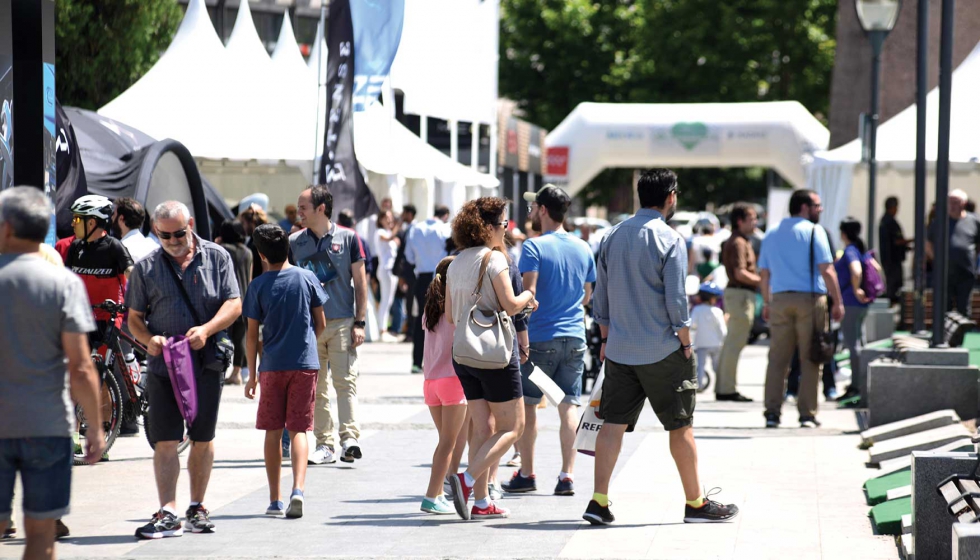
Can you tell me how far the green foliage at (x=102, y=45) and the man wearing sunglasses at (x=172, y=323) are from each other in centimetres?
1372

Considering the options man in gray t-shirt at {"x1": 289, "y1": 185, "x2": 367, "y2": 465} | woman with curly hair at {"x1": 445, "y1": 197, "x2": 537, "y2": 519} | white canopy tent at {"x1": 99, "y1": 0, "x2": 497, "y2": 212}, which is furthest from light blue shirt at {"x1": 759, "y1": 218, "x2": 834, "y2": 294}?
white canopy tent at {"x1": 99, "y1": 0, "x2": 497, "y2": 212}

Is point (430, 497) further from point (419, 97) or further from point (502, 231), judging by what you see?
point (419, 97)

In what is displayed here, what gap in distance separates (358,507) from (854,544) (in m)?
2.76


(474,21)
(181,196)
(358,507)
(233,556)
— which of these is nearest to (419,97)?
(474,21)

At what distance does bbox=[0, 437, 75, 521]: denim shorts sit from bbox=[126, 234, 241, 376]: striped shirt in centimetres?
190

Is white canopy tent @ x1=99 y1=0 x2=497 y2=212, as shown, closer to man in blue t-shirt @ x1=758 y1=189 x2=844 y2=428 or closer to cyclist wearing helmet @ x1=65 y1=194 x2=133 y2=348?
man in blue t-shirt @ x1=758 y1=189 x2=844 y2=428

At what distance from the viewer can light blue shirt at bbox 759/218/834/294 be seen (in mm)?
12000

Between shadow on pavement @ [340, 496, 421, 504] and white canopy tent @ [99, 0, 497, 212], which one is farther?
white canopy tent @ [99, 0, 497, 212]

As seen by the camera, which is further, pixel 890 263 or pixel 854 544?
pixel 890 263

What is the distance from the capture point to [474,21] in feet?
83.8

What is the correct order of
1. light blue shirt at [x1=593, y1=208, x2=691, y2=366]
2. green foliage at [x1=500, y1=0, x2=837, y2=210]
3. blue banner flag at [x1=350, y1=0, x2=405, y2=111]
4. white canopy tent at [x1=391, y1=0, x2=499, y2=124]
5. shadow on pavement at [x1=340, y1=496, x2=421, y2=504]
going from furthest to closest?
green foliage at [x1=500, y1=0, x2=837, y2=210] < white canopy tent at [x1=391, y1=0, x2=499, y2=124] < blue banner flag at [x1=350, y1=0, x2=405, y2=111] < shadow on pavement at [x1=340, y1=496, x2=421, y2=504] < light blue shirt at [x1=593, y1=208, x2=691, y2=366]

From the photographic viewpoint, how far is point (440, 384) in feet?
26.2

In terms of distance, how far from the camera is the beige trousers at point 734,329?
A: 14.3 meters

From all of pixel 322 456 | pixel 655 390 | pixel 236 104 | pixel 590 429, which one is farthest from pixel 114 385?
pixel 236 104
